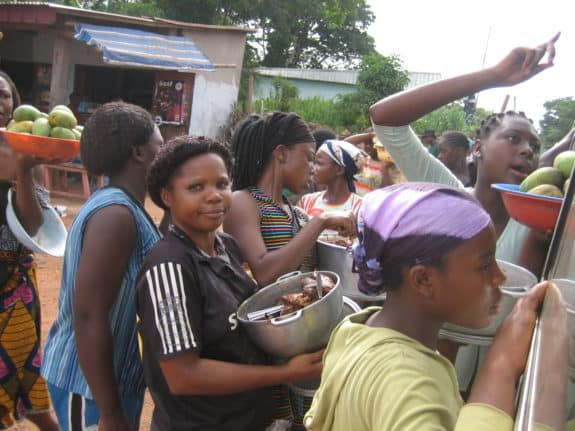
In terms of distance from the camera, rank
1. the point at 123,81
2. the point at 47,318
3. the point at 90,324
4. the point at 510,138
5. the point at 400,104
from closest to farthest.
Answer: the point at 90,324 → the point at 400,104 → the point at 510,138 → the point at 47,318 → the point at 123,81

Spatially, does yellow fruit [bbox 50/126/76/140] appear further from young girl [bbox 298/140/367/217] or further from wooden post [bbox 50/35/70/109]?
wooden post [bbox 50/35/70/109]

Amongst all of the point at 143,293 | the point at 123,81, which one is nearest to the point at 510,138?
the point at 143,293

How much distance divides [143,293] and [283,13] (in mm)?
25030

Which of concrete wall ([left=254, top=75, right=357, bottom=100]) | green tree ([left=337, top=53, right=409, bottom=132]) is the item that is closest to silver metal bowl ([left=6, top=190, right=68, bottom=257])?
green tree ([left=337, top=53, right=409, bottom=132])

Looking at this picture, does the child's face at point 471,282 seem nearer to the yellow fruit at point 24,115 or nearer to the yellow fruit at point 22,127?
the yellow fruit at point 22,127

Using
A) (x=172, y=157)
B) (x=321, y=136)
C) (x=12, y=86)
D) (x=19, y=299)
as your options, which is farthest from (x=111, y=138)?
(x=321, y=136)

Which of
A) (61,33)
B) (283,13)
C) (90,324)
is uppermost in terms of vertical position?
(283,13)

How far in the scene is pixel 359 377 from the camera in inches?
40.3

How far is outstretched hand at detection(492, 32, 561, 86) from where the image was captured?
1.61 m

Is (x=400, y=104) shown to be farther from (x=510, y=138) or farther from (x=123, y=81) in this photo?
(x=123, y=81)

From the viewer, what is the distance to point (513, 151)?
1.99m

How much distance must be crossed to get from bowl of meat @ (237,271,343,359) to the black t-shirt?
0.06 meters

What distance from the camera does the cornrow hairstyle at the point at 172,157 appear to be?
5.46ft

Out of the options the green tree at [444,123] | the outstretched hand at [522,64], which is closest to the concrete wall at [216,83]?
the green tree at [444,123]
